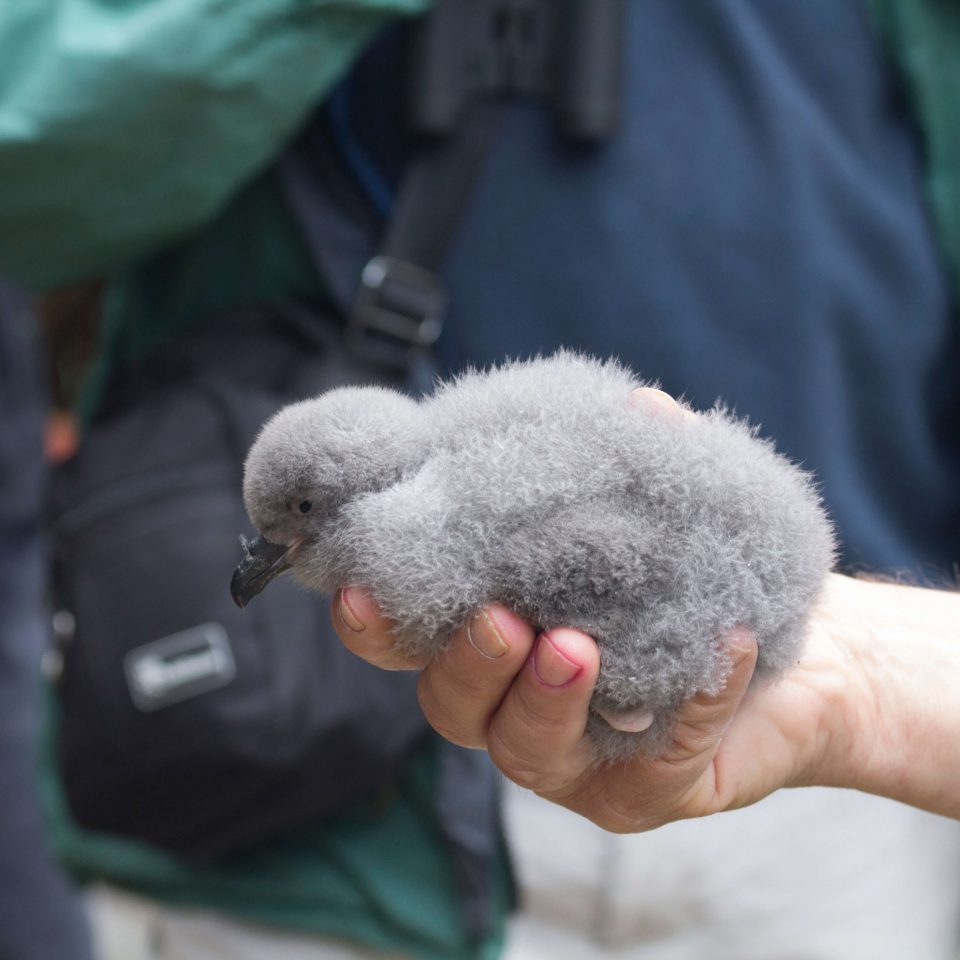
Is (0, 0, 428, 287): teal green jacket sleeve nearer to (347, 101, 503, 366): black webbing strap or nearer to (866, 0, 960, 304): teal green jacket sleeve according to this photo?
(347, 101, 503, 366): black webbing strap

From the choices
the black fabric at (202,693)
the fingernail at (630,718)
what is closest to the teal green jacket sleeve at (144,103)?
the black fabric at (202,693)

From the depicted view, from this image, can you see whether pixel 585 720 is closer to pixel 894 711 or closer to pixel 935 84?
pixel 894 711

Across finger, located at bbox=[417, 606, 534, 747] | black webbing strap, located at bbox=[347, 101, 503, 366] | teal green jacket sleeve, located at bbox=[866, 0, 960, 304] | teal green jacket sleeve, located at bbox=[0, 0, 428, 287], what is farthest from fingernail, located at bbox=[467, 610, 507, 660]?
teal green jacket sleeve, located at bbox=[866, 0, 960, 304]

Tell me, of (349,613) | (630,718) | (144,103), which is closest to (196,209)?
(144,103)

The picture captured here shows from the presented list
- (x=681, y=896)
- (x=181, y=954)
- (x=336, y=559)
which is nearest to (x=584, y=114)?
(x=336, y=559)

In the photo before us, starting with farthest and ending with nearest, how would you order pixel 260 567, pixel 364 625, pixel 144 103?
pixel 144 103 → pixel 260 567 → pixel 364 625

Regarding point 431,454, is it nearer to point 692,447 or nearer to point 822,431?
point 692,447
